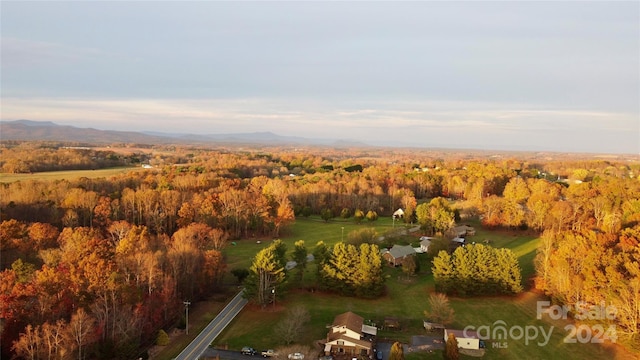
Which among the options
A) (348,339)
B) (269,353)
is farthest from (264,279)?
(348,339)

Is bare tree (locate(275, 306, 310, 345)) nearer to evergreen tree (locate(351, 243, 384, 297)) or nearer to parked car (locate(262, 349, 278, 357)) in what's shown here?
parked car (locate(262, 349, 278, 357))

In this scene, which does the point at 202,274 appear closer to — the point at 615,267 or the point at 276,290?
the point at 276,290

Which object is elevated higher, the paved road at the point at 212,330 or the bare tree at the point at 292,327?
the bare tree at the point at 292,327

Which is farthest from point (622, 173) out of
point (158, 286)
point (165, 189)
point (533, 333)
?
point (158, 286)

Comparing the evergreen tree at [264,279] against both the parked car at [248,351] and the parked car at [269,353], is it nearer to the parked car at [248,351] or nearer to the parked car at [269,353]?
the parked car at [248,351]

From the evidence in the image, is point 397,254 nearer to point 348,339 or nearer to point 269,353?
point 348,339

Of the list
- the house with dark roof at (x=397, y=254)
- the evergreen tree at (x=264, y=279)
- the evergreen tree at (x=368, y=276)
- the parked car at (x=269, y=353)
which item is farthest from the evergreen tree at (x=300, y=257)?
the parked car at (x=269, y=353)
